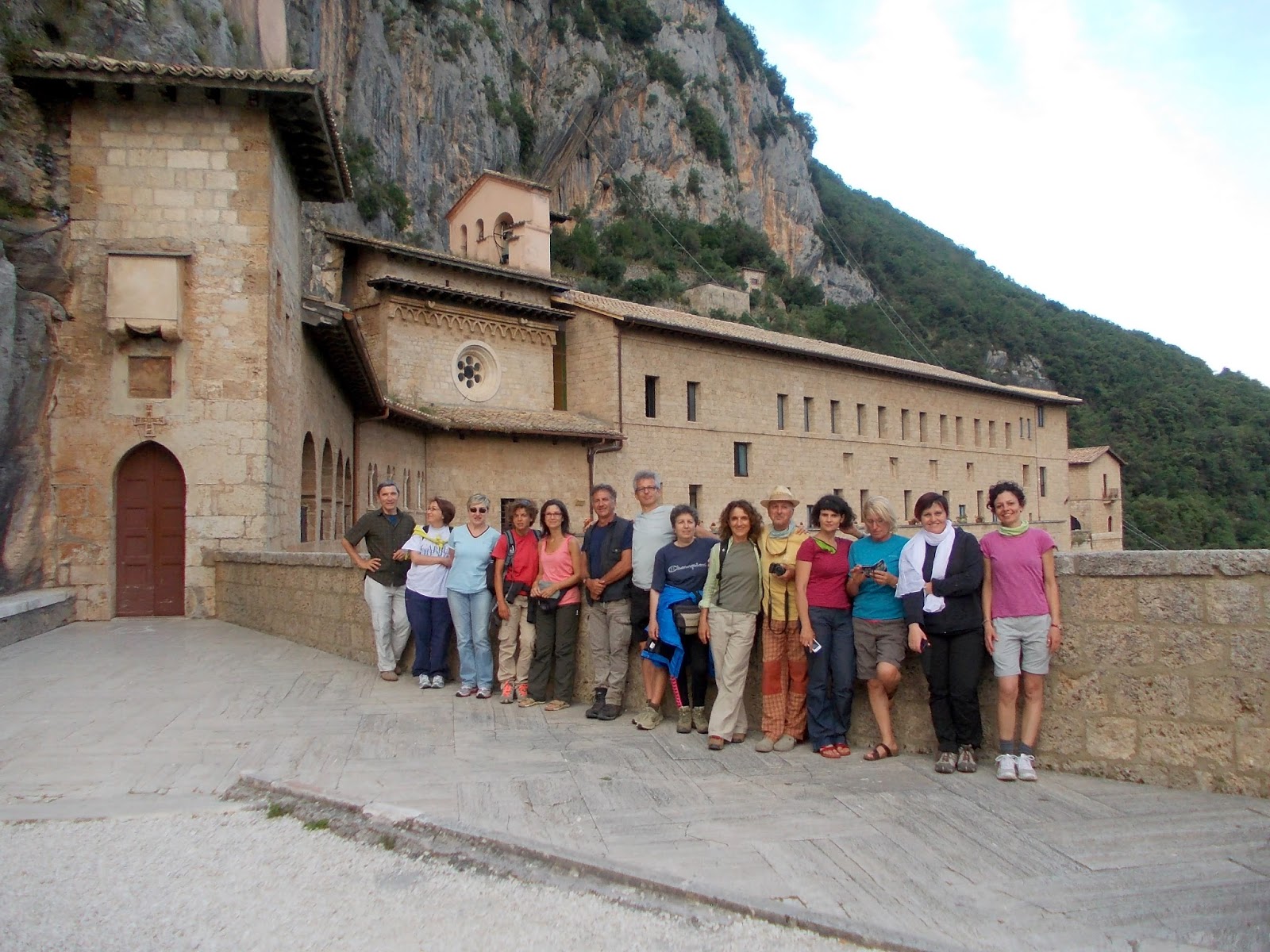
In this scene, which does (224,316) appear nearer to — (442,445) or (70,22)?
(70,22)

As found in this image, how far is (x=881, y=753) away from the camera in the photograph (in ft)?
17.3

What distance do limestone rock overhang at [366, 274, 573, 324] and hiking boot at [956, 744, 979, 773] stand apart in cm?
2167

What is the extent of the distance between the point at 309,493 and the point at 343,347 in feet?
8.27

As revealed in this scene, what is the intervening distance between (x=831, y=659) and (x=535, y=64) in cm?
6211

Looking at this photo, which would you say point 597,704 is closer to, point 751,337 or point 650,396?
point 650,396

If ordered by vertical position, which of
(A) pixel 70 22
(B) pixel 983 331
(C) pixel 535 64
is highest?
(C) pixel 535 64

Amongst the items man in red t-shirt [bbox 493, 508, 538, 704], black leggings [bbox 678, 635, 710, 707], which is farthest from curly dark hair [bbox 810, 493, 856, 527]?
man in red t-shirt [bbox 493, 508, 538, 704]

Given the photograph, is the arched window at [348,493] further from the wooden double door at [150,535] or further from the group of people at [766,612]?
the group of people at [766,612]

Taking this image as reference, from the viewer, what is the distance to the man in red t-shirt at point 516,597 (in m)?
6.91

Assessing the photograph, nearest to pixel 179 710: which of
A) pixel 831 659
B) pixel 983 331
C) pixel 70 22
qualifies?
pixel 831 659

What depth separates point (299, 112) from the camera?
38.0ft

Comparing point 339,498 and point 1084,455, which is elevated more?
point 1084,455

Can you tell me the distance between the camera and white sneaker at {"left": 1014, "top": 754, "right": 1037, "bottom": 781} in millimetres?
4809

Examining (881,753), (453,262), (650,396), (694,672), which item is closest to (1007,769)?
(881,753)
